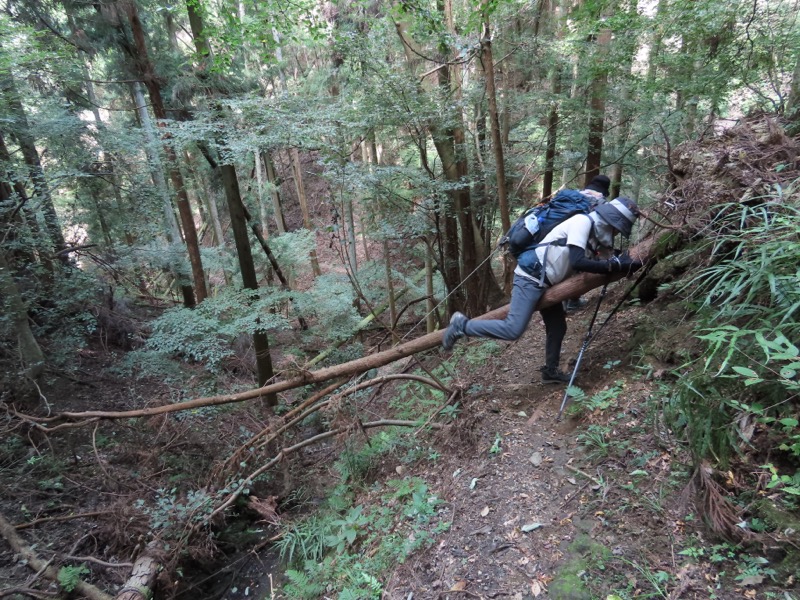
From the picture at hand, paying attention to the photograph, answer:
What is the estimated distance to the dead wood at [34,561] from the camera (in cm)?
402

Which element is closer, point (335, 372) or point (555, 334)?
point (555, 334)

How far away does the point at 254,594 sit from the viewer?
14.6 ft

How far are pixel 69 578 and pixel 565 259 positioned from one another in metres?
6.00

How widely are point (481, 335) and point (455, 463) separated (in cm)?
128

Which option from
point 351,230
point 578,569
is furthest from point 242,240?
point 578,569

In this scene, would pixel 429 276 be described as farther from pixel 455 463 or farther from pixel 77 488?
pixel 77 488

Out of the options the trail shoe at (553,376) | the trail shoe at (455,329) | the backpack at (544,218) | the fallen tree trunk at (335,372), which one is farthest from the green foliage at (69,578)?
the backpack at (544,218)

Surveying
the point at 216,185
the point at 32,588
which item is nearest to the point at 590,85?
the point at 216,185

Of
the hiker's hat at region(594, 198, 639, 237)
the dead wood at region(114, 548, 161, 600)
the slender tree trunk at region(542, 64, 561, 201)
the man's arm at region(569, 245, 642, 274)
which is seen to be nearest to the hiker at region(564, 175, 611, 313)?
the hiker's hat at region(594, 198, 639, 237)

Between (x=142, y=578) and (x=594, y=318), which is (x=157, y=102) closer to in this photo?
(x=142, y=578)

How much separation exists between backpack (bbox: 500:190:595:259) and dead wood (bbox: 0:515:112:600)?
5.53 meters

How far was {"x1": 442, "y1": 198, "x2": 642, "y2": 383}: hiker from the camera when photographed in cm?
352

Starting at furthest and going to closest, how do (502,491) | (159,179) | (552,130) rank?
(159,179) < (552,130) < (502,491)

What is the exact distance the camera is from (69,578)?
13.3 feet
